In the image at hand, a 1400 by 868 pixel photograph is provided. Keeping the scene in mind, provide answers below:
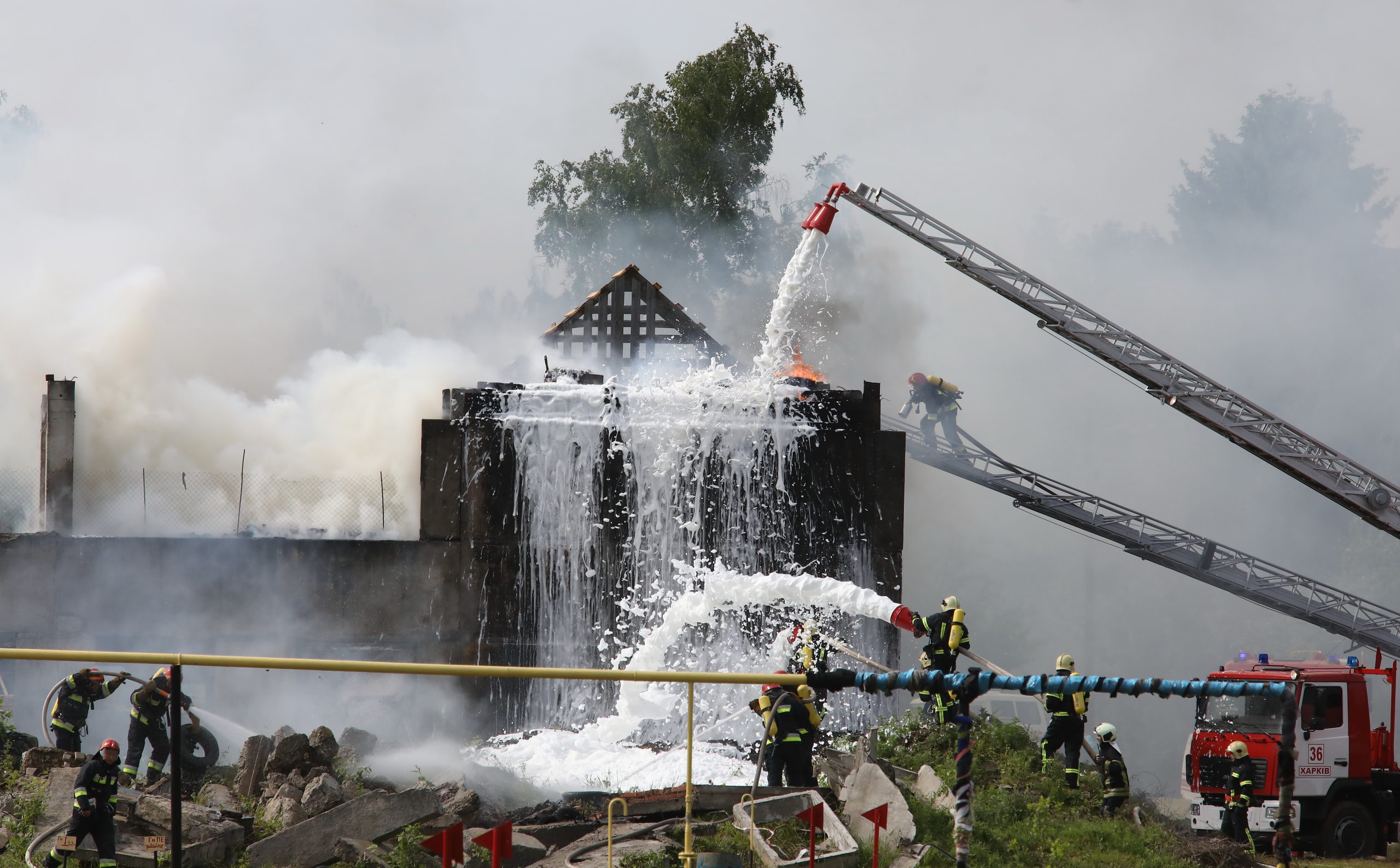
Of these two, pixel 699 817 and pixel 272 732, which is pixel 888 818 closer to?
pixel 699 817

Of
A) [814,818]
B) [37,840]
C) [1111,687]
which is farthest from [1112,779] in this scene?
[37,840]

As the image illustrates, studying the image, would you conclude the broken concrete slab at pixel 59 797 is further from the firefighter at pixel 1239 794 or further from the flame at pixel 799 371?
the flame at pixel 799 371

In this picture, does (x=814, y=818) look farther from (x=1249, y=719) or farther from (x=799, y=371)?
(x=799, y=371)

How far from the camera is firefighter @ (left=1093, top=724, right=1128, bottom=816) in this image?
36.8ft

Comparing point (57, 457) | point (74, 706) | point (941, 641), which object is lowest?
point (74, 706)

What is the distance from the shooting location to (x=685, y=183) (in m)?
36.8

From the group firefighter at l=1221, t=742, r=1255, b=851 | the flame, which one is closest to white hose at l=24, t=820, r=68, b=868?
firefighter at l=1221, t=742, r=1255, b=851

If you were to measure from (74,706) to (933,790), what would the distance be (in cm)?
974

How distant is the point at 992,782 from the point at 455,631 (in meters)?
9.70

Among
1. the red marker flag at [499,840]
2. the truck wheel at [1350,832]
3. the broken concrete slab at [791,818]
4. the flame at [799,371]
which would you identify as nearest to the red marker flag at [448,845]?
the red marker flag at [499,840]

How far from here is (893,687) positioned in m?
5.99

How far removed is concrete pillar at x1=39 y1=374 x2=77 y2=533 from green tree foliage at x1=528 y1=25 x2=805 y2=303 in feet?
67.0

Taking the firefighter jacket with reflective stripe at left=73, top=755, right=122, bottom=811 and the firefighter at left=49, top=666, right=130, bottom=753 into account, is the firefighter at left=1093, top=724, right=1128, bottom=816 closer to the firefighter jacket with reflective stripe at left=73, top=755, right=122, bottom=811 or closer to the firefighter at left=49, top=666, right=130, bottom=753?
the firefighter jacket with reflective stripe at left=73, top=755, right=122, bottom=811

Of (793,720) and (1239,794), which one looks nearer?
(793,720)
